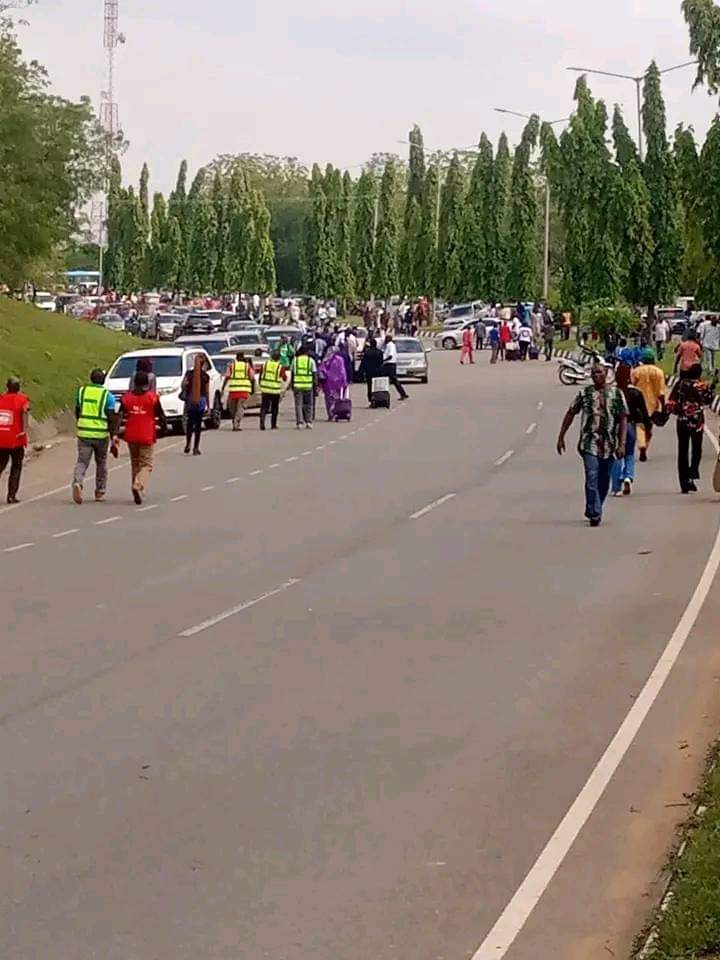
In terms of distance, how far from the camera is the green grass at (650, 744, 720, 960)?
563 centimetres

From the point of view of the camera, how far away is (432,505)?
2162cm

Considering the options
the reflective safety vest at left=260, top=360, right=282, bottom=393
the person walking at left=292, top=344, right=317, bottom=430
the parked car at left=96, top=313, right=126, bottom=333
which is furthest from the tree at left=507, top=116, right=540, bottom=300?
the reflective safety vest at left=260, top=360, right=282, bottom=393

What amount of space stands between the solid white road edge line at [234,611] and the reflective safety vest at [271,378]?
70.6 ft

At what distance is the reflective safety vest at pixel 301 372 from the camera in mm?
36344

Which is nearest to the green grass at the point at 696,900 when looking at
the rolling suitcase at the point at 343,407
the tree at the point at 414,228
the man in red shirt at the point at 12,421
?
the man in red shirt at the point at 12,421

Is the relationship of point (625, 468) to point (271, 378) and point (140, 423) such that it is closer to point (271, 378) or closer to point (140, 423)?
point (140, 423)

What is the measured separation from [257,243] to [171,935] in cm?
11479

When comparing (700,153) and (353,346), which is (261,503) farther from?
(353,346)

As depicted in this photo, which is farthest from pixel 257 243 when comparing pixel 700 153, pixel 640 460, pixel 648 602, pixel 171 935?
pixel 171 935

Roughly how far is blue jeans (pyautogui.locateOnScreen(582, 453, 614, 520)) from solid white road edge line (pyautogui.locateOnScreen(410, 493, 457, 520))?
87.6 inches

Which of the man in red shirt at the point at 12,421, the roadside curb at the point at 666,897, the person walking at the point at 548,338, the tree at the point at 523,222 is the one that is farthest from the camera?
the tree at the point at 523,222

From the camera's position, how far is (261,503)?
72.3ft

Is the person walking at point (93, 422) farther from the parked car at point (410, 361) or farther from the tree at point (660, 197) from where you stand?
the tree at point (660, 197)

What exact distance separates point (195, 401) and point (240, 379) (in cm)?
635
